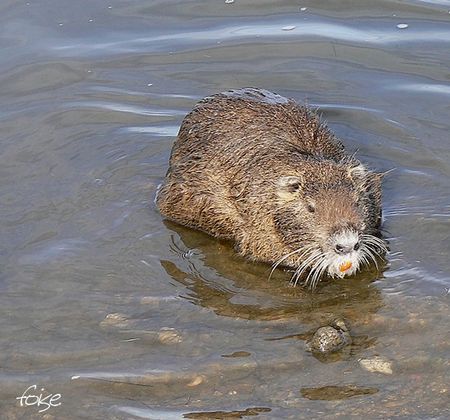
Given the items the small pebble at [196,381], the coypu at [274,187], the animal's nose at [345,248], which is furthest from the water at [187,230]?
the animal's nose at [345,248]

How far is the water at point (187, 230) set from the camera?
17.3ft

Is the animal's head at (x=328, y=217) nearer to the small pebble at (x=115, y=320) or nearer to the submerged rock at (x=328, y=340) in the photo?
the submerged rock at (x=328, y=340)

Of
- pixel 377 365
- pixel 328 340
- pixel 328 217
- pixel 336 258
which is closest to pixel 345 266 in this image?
pixel 336 258

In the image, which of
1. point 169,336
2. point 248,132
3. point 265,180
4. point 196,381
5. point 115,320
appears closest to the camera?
point 196,381

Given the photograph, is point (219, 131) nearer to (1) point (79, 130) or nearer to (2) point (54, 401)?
(1) point (79, 130)

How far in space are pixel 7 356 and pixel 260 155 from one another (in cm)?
205

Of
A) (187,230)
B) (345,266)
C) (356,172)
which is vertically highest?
(356,172)

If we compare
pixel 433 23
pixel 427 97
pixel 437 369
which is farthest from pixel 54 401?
pixel 433 23

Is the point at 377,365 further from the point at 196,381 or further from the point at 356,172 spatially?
the point at 356,172

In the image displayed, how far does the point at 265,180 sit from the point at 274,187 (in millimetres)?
132

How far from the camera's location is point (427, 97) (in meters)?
8.38

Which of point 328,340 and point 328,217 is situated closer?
point 328,340

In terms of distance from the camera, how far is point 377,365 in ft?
17.5

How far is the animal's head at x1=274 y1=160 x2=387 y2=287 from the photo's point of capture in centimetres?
592
